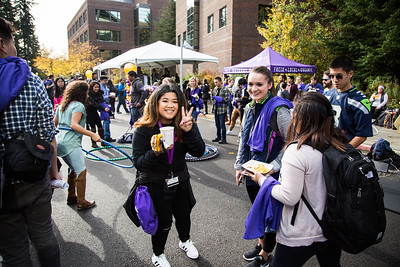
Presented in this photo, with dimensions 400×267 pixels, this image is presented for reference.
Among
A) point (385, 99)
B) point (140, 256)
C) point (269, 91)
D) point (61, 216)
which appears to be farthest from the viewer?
point (385, 99)

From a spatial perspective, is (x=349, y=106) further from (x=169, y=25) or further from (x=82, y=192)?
(x=169, y=25)

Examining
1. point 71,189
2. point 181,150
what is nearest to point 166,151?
point 181,150

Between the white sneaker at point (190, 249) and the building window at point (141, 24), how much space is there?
56467mm

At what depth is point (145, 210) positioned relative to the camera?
232 centimetres

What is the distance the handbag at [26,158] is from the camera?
5.52ft

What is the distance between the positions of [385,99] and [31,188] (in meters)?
14.2

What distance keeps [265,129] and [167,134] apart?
101 cm

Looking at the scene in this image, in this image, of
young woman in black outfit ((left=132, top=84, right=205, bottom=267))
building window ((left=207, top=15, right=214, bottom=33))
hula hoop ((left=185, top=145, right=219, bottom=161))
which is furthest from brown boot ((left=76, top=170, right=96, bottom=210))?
building window ((left=207, top=15, right=214, bottom=33))

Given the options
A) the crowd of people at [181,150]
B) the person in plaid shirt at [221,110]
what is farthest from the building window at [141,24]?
the crowd of people at [181,150]

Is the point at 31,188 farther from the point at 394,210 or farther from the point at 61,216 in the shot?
the point at 394,210

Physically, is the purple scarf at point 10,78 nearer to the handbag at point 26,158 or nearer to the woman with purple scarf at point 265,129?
the handbag at point 26,158

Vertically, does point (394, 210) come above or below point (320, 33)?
below

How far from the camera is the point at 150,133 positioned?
243 centimetres

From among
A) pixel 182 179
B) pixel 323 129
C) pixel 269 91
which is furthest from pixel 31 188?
pixel 269 91
